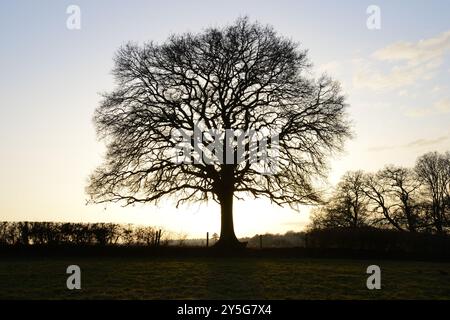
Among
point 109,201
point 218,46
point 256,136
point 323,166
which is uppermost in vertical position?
point 218,46

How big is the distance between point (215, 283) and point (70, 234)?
1660cm

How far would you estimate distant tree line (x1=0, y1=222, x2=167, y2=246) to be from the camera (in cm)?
2861

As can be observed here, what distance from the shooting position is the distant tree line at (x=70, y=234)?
1126 inches

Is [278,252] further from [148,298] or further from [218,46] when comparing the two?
[148,298]

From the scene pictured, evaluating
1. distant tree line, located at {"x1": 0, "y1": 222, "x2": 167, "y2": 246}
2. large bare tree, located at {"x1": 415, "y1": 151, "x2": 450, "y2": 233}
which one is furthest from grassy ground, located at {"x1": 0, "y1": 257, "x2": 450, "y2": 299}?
large bare tree, located at {"x1": 415, "y1": 151, "x2": 450, "y2": 233}

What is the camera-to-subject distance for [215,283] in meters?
15.1

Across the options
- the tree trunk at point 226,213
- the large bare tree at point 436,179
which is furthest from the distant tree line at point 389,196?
the tree trunk at point 226,213

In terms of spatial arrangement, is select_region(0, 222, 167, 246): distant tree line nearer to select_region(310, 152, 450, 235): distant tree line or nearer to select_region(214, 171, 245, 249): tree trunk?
select_region(214, 171, 245, 249): tree trunk

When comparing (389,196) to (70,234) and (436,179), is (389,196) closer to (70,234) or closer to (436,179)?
(436,179)

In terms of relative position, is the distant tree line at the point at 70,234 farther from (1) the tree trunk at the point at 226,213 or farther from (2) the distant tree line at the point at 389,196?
(2) the distant tree line at the point at 389,196

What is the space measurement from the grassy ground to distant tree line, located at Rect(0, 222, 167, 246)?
9131 millimetres
